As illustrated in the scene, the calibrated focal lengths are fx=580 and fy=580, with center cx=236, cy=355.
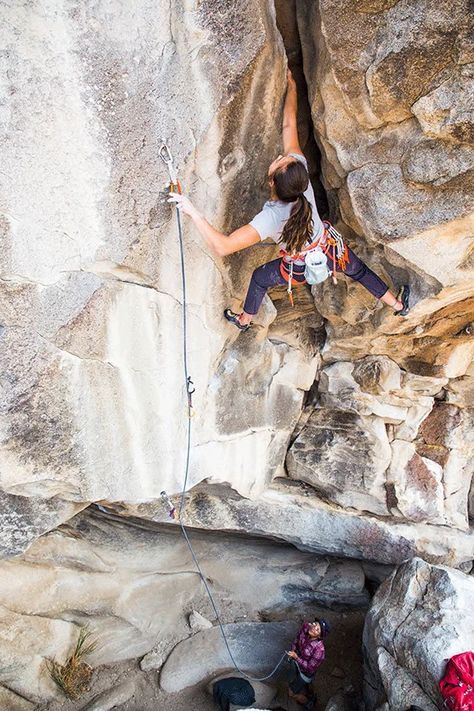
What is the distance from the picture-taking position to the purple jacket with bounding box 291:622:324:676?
17.6 feet

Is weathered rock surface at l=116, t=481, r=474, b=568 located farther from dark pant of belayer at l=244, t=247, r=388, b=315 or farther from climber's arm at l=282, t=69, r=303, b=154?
climber's arm at l=282, t=69, r=303, b=154

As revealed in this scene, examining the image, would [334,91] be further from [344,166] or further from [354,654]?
[354,654]

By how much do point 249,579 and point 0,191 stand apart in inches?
Answer: 193

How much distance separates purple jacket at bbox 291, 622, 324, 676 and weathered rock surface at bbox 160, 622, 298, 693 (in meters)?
0.54

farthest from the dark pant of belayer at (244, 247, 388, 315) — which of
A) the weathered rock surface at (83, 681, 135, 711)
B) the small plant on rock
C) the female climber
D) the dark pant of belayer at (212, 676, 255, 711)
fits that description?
the weathered rock surface at (83, 681, 135, 711)

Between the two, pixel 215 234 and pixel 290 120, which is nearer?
pixel 215 234

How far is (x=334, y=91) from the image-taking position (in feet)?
11.2

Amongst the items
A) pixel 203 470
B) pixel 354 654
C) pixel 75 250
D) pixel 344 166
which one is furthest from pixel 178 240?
pixel 354 654

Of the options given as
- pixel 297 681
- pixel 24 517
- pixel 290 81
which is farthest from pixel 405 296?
pixel 297 681

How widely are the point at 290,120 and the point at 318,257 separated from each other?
0.91 meters

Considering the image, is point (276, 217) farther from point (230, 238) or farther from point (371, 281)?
point (371, 281)

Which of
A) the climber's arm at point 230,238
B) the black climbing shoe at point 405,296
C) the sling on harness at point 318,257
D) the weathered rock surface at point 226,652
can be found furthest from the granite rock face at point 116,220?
the weathered rock surface at point 226,652

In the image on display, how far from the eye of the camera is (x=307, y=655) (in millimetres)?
5375

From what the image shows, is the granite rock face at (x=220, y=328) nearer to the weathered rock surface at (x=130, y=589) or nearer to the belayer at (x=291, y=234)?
the weathered rock surface at (x=130, y=589)
